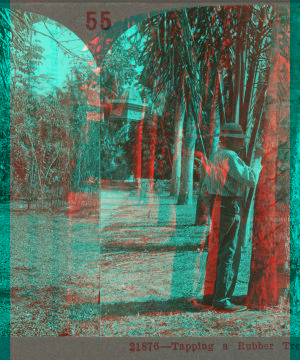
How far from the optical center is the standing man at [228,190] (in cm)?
A: 307

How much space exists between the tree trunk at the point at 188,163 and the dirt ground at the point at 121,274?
0.13m

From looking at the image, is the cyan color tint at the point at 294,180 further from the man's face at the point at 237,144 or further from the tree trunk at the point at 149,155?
the tree trunk at the point at 149,155

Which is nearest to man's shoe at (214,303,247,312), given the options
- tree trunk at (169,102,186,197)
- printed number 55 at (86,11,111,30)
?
tree trunk at (169,102,186,197)

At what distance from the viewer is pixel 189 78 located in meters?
3.13

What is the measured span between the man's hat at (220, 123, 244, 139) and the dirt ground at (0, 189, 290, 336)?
2.89 ft

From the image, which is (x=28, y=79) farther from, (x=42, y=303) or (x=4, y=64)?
(x=42, y=303)

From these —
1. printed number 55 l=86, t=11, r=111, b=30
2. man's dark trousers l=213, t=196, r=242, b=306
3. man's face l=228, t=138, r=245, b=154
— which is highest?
printed number 55 l=86, t=11, r=111, b=30

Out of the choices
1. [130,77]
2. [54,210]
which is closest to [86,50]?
[130,77]

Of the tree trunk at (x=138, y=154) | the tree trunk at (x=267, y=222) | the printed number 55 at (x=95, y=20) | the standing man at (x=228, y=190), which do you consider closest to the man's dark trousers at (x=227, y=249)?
the standing man at (x=228, y=190)

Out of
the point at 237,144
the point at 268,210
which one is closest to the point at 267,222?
the point at 268,210

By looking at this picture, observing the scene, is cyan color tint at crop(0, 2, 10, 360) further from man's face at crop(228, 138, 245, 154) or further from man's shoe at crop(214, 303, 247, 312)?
man's face at crop(228, 138, 245, 154)

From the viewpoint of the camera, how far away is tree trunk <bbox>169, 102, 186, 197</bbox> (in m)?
3.11

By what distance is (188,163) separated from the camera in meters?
3.11

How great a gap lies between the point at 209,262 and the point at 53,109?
2.45 m
